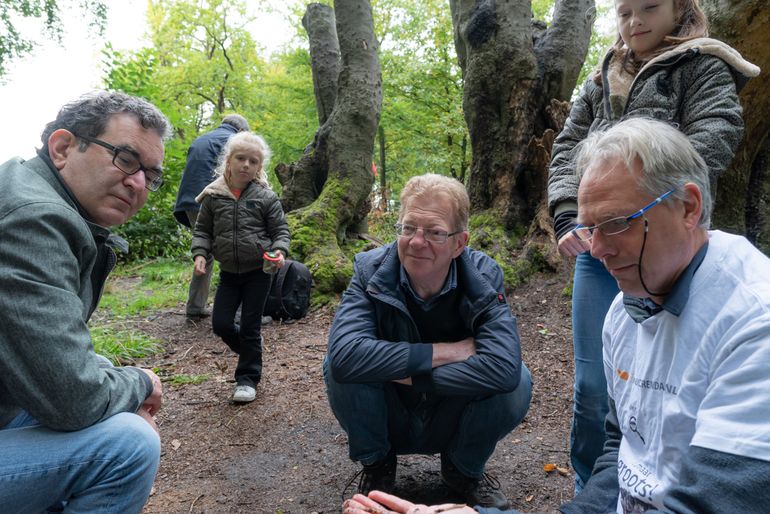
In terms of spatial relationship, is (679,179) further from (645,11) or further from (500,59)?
(500,59)

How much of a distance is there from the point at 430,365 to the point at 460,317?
0.35 meters

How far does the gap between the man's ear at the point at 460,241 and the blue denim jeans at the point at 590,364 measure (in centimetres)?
52

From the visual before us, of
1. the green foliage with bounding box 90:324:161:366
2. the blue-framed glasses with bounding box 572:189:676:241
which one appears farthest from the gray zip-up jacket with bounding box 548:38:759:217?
the green foliage with bounding box 90:324:161:366

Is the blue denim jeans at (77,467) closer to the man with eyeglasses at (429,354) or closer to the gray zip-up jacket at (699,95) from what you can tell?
the man with eyeglasses at (429,354)

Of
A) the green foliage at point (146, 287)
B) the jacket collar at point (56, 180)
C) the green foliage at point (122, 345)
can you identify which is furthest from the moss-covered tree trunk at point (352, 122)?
the jacket collar at point (56, 180)

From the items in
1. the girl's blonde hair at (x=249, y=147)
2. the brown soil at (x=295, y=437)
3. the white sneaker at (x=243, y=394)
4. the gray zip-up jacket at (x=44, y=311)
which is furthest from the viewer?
the girl's blonde hair at (x=249, y=147)

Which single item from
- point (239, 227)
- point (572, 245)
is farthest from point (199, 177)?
point (572, 245)

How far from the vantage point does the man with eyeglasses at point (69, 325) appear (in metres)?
1.58

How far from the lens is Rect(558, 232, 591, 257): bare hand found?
7.02 feet

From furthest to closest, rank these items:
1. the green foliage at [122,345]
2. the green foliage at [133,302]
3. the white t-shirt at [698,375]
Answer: the green foliage at [133,302], the green foliage at [122,345], the white t-shirt at [698,375]

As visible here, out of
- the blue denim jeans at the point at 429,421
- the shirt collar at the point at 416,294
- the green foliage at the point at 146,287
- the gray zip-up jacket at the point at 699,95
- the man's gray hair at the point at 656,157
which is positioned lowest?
the green foliage at the point at 146,287

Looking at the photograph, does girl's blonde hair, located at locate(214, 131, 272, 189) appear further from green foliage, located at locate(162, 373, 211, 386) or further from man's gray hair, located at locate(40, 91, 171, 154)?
man's gray hair, located at locate(40, 91, 171, 154)

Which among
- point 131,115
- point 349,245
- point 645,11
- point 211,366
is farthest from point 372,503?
point 349,245

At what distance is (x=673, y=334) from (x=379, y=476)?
69.8 inches
